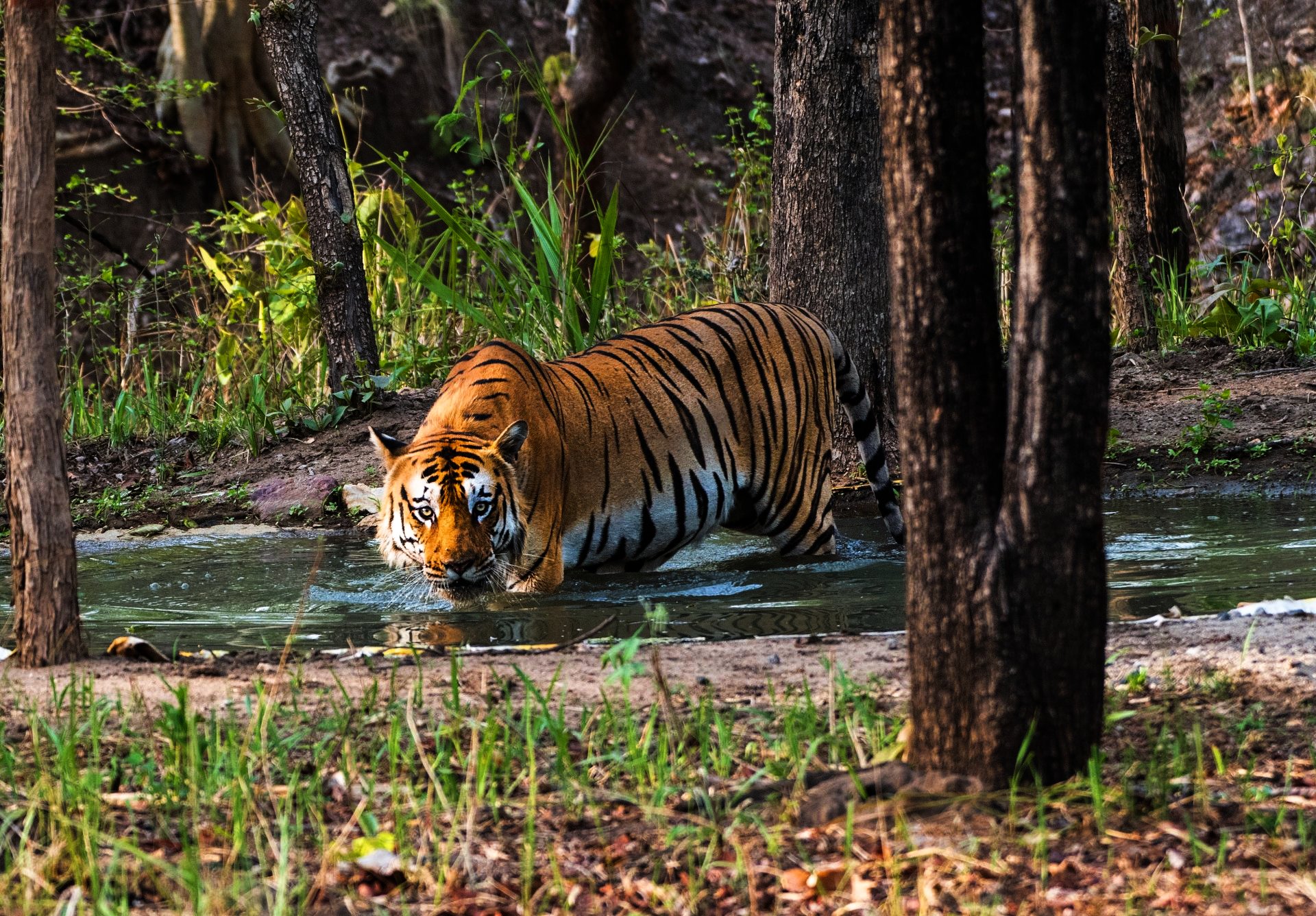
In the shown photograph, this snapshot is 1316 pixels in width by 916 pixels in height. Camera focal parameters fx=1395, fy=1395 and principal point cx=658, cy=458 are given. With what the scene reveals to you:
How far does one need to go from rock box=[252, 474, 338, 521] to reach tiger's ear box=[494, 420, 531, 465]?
→ 2.74 meters

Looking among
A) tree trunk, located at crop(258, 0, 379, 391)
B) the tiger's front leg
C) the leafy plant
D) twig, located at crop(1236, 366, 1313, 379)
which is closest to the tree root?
the tiger's front leg

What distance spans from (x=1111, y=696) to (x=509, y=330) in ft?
20.6

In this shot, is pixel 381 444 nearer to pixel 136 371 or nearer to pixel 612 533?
pixel 612 533

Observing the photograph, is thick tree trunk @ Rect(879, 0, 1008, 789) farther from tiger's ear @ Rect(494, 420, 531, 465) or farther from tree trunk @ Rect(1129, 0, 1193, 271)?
tree trunk @ Rect(1129, 0, 1193, 271)

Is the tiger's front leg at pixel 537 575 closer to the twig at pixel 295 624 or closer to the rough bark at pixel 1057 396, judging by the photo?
the twig at pixel 295 624

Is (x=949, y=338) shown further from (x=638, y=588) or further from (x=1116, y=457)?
(x=1116, y=457)

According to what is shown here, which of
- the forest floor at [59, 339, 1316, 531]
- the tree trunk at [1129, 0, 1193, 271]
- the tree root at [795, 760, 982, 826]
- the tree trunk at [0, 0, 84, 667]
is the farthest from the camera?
the tree trunk at [1129, 0, 1193, 271]

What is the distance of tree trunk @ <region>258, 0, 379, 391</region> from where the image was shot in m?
8.35

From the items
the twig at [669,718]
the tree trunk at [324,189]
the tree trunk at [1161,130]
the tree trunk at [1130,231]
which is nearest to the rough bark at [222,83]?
the tree trunk at [324,189]

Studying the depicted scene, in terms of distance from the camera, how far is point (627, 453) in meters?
6.36

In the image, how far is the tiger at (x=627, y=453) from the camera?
5.50 meters

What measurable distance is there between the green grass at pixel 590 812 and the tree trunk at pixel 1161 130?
318 inches

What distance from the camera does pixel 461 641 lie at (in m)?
4.92

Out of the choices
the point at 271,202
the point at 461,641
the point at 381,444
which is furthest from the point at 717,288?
the point at 461,641
